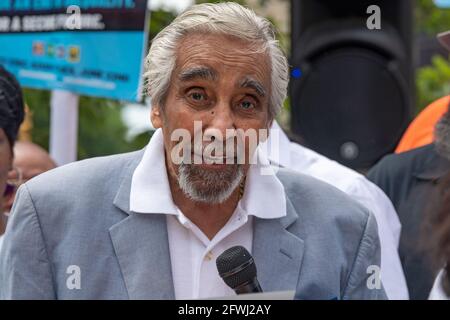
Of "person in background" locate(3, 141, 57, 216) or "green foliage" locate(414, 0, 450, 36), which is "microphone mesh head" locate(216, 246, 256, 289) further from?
"green foliage" locate(414, 0, 450, 36)

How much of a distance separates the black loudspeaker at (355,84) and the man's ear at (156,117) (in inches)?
123

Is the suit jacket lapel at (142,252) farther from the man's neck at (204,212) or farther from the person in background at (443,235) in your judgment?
the person in background at (443,235)

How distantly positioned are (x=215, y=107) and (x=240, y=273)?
57 centimetres

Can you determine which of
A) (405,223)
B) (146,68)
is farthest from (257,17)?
(405,223)

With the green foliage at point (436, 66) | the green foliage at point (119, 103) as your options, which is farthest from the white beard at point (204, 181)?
the green foliage at point (436, 66)

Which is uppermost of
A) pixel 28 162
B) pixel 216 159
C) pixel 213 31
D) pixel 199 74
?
pixel 213 31

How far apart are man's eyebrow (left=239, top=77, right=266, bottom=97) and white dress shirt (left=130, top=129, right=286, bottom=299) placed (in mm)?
259

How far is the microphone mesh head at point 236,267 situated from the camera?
2.52 m

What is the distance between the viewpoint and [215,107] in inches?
115

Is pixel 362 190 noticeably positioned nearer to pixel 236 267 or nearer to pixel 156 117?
pixel 156 117

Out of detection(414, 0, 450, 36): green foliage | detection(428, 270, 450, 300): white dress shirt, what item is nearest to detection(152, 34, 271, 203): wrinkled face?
detection(428, 270, 450, 300): white dress shirt

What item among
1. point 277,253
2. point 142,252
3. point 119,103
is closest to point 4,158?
point 142,252

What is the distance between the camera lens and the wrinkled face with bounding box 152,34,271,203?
9.61 feet
